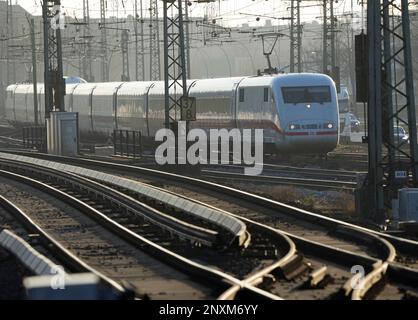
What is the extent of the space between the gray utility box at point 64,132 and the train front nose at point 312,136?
940 centimetres

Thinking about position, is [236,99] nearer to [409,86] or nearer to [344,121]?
[409,86]

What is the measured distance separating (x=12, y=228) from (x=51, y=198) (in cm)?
517

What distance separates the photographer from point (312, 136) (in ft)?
94.4

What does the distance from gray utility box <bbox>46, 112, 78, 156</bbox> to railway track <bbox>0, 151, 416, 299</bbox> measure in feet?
42.8

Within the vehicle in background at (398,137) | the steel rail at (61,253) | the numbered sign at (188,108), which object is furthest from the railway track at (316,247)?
the numbered sign at (188,108)

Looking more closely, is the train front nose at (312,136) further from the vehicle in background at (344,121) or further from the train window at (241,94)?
the vehicle in background at (344,121)

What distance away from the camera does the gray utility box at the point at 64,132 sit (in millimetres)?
34219

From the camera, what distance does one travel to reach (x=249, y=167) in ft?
95.8

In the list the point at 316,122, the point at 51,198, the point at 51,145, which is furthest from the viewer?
the point at 51,145

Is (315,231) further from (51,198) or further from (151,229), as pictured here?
(51,198)

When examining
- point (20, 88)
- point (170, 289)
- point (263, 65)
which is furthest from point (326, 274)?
point (263, 65)

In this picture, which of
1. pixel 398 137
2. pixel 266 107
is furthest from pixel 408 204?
pixel 266 107

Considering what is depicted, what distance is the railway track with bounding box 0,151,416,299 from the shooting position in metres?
10.1

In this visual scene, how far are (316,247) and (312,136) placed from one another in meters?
16.2
